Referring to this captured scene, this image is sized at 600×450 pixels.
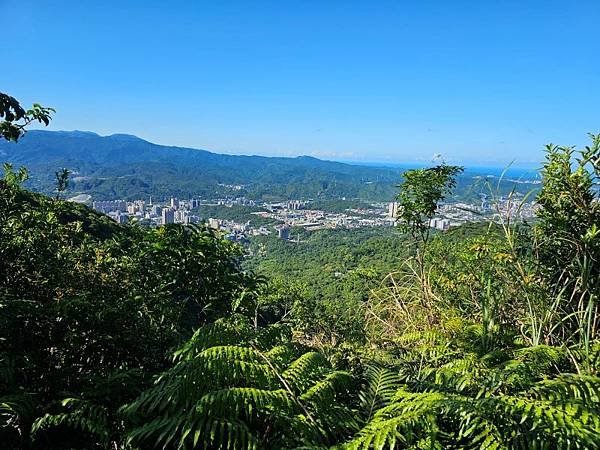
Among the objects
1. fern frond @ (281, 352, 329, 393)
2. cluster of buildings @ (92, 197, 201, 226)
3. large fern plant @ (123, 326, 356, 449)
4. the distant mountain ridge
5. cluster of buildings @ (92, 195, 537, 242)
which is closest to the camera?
large fern plant @ (123, 326, 356, 449)

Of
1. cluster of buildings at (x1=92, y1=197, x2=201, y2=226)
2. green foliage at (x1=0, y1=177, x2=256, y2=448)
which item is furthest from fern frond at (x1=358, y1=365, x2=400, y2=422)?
cluster of buildings at (x1=92, y1=197, x2=201, y2=226)

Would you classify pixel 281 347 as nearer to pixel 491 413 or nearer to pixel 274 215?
pixel 491 413

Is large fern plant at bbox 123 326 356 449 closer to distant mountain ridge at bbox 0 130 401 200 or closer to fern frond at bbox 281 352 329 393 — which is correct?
fern frond at bbox 281 352 329 393

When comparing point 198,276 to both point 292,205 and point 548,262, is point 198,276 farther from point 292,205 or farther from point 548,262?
point 292,205

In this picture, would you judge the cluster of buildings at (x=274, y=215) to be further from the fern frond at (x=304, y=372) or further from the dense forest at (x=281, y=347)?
the fern frond at (x=304, y=372)

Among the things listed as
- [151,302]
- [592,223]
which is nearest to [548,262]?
[592,223]

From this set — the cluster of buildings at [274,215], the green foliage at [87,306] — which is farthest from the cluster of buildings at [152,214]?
the green foliage at [87,306]

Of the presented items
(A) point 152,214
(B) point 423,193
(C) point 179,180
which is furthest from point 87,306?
(C) point 179,180

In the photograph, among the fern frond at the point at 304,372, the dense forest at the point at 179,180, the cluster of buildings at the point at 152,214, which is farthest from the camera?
the dense forest at the point at 179,180
